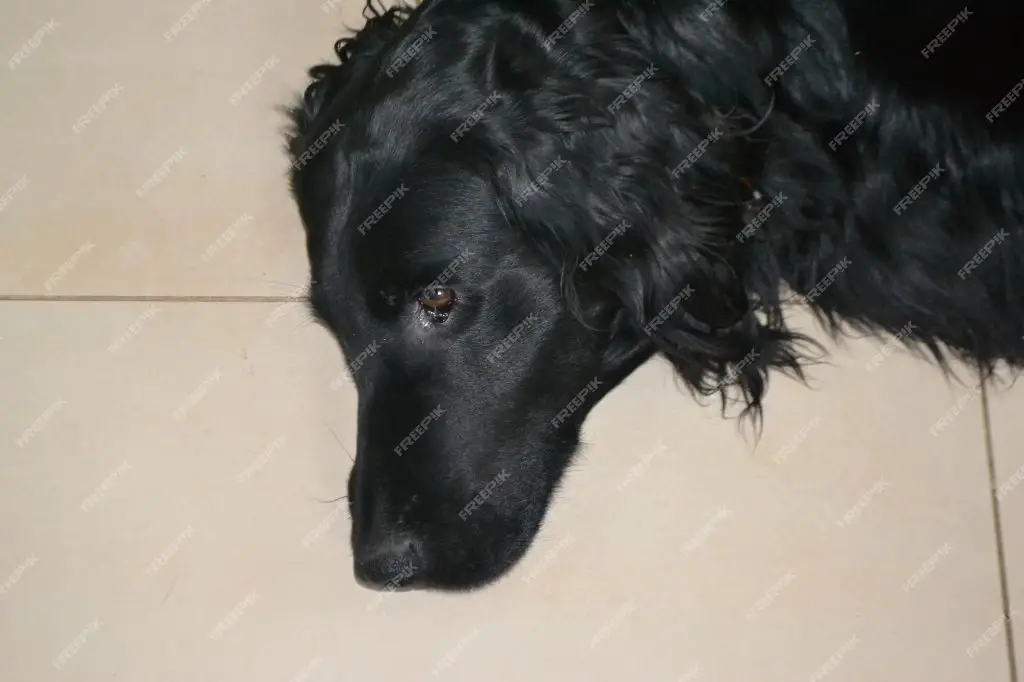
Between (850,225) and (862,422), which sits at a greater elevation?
(850,225)

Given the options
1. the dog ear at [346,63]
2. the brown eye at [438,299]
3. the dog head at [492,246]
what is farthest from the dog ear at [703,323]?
the dog ear at [346,63]

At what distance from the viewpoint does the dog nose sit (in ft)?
5.17

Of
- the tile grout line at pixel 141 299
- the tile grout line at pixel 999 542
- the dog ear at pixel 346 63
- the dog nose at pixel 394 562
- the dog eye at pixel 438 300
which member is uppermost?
the dog ear at pixel 346 63

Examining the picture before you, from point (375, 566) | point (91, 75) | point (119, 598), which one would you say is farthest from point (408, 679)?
point (91, 75)

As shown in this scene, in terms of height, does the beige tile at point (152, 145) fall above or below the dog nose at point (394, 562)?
above

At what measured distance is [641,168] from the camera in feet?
4.57

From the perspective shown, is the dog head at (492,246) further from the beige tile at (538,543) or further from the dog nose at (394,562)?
the beige tile at (538,543)

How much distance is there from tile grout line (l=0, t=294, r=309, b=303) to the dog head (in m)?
0.42

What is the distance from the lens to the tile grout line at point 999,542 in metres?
1.74

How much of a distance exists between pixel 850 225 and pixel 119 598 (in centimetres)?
157

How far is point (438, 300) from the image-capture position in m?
1.47

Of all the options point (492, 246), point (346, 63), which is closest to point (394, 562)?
point (492, 246)

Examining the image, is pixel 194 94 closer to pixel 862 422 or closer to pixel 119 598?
pixel 119 598

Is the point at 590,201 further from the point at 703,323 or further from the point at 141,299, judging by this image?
the point at 141,299
